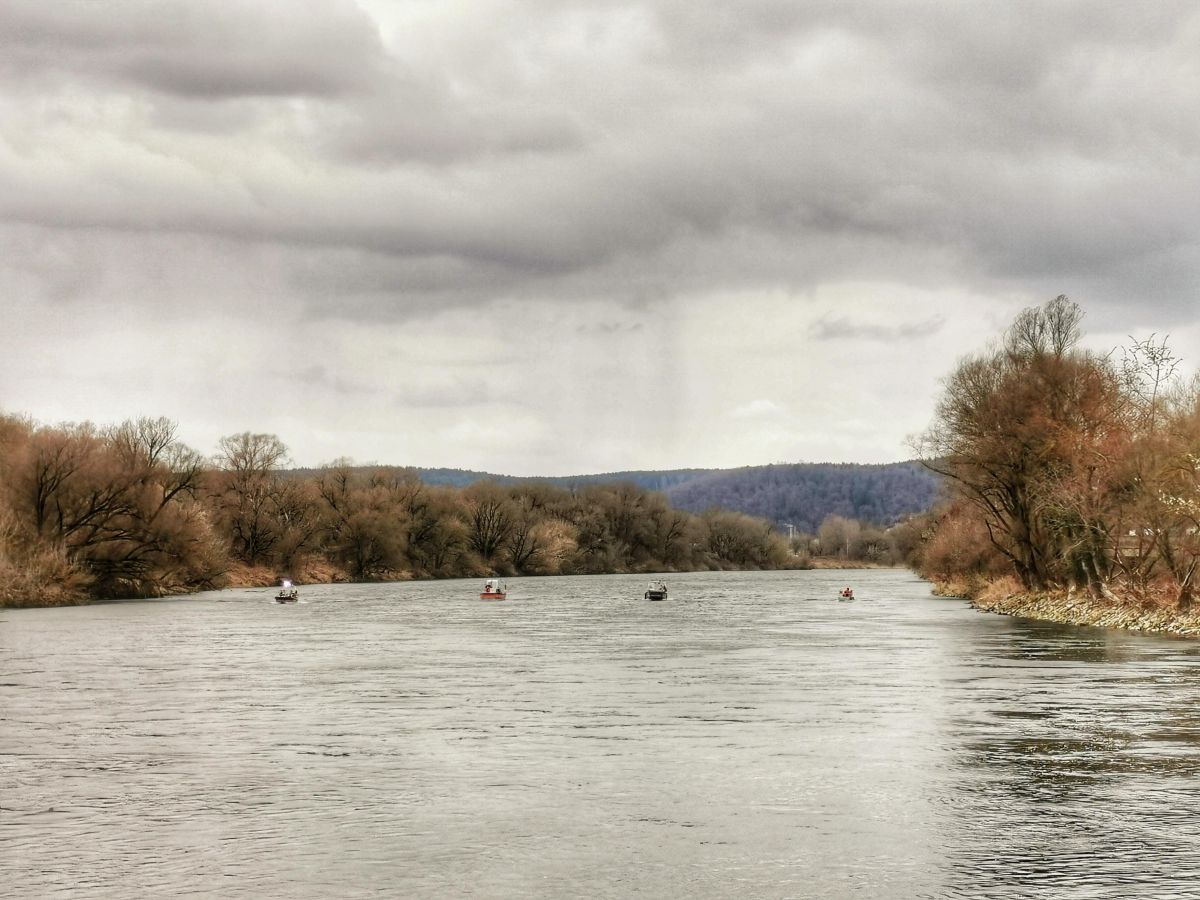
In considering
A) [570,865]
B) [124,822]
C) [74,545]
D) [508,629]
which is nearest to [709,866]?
[570,865]

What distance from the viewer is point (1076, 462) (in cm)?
6038

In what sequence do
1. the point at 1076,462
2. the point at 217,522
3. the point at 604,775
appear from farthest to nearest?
the point at 217,522 → the point at 1076,462 → the point at 604,775

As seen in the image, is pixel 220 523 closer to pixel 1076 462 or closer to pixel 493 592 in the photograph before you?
pixel 493 592

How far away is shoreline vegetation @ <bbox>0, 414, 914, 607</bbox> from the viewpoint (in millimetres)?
90562

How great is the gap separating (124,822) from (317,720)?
10975 millimetres

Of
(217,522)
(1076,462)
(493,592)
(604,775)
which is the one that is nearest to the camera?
(604,775)

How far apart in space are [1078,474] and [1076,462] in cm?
104

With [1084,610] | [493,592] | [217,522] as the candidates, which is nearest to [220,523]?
[217,522]

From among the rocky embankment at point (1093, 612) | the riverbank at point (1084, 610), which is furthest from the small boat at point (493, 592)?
the rocky embankment at point (1093, 612)

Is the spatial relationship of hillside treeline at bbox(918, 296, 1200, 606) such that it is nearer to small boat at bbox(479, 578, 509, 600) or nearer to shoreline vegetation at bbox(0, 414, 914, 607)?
small boat at bbox(479, 578, 509, 600)

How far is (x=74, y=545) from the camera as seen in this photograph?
3684 inches

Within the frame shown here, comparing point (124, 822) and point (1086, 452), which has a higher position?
point (1086, 452)

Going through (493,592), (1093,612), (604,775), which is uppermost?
(1093,612)

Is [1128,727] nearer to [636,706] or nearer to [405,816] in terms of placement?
[636,706]
